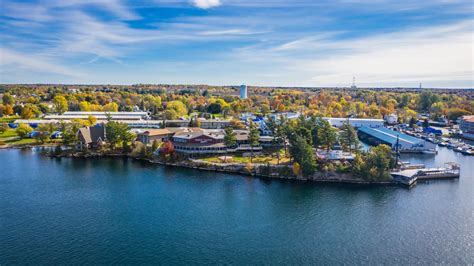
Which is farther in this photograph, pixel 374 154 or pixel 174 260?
pixel 374 154

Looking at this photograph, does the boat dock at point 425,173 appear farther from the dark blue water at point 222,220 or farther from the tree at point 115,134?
the tree at point 115,134

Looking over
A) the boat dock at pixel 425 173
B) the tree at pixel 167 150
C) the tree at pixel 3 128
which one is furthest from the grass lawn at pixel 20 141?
the boat dock at pixel 425 173

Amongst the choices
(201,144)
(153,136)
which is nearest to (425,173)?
(201,144)

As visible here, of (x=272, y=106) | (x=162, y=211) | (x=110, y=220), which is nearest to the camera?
(x=110, y=220)

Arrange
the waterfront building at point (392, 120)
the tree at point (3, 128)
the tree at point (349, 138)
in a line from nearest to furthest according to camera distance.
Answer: the tree at point (349, 138) < the tree at point (3, 128) < the waterfront building at point (392, 120)

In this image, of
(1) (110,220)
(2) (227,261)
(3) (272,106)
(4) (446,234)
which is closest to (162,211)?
(1) (110,220)

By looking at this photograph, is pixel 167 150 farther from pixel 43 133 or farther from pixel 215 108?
pixel 215 108

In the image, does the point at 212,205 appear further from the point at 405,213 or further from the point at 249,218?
the point at 405,213
